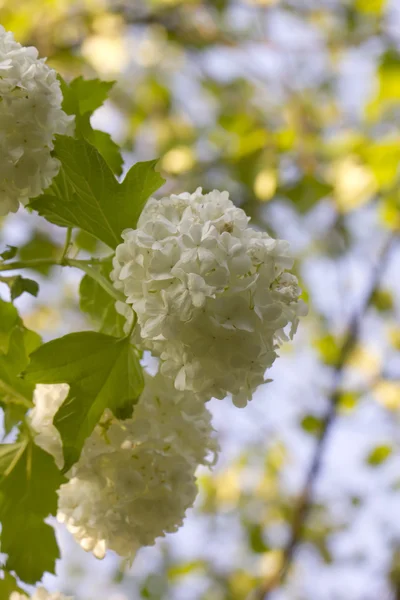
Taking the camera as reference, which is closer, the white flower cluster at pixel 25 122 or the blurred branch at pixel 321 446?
the white flower cluster at pixel 25 122

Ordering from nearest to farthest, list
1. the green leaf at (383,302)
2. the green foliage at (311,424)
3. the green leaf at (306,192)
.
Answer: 1. the green leaf at (306,192)
2. the green foliage at (311,424)
3. the green leaf at (383,302)

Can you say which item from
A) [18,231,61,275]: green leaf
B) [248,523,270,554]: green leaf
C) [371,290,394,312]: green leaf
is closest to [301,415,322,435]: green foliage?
[248,523,270,554]: green leaf

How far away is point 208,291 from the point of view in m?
0.68

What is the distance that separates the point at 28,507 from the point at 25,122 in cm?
48

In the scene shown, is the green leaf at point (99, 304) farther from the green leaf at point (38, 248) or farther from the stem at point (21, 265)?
the green leaf at point (38, 248)

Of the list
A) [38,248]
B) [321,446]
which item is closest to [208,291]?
[38,248]

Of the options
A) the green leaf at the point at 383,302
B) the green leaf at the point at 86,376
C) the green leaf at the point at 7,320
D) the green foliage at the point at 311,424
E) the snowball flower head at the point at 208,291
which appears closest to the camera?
the snowball flower head at the point at 208,291

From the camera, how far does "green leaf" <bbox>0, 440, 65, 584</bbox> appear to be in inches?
35.1

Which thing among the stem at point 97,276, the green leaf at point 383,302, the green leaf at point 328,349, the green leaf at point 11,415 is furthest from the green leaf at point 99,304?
the green leaf at point 383,302

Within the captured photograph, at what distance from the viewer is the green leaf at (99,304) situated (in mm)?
915

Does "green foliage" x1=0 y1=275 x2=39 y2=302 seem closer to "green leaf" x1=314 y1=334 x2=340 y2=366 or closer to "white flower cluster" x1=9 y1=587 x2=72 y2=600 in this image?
"white flower cluster" x1=9 y1=587 x2=72 y2=600

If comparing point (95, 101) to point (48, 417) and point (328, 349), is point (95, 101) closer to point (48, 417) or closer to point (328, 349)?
point (48, 417)

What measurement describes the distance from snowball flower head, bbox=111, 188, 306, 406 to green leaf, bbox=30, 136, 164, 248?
42mm

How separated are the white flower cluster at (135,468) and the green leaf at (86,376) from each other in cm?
6
